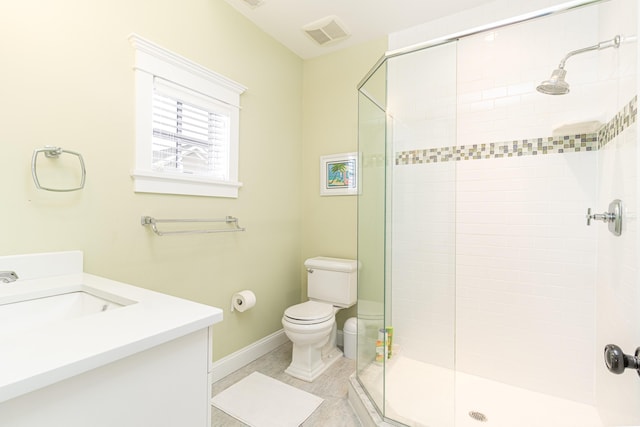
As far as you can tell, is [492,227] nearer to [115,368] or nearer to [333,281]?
[333,281]

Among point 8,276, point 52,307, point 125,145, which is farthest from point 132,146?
point 52,307

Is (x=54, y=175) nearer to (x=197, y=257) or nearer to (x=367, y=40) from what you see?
(x=197, y=257)

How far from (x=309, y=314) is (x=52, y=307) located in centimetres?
140

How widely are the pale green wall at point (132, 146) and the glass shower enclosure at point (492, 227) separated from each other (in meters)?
0.65

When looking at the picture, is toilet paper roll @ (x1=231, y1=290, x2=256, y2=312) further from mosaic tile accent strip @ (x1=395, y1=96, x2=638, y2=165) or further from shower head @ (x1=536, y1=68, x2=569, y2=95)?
shower head @ (x1=536, y1=68, x2=569, y2=95)

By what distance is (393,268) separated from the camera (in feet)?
7.32

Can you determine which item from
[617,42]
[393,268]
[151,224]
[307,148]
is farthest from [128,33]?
[617,42]

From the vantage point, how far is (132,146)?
1.64 m

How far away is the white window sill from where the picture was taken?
1669 mm

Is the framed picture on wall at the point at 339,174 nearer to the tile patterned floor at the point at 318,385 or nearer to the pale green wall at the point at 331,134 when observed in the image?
the pale green wall at the point at 331,134

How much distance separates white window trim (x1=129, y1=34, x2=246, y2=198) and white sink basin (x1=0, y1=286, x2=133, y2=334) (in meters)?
0.67

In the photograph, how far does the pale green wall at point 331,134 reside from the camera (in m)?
2.62

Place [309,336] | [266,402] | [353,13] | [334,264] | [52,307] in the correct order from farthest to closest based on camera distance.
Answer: [334,264], [353,13], [309,336], [266,402], [52,307]

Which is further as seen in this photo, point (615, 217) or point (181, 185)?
point (181, 185)
